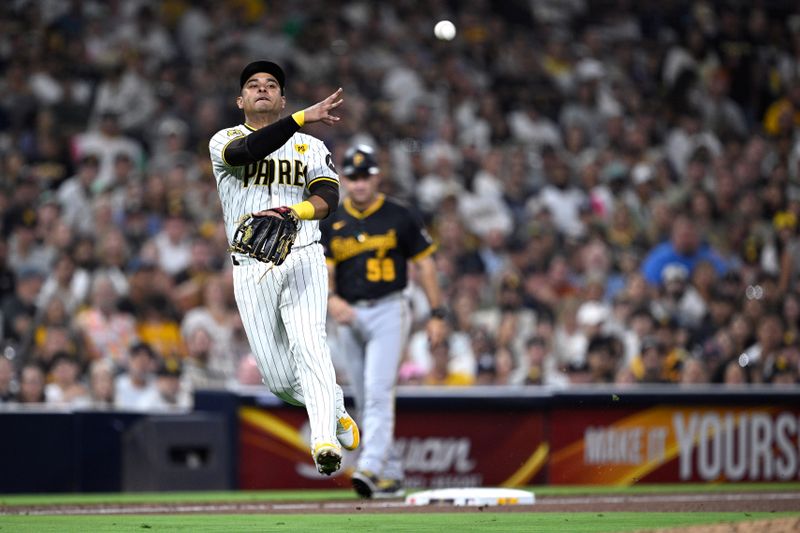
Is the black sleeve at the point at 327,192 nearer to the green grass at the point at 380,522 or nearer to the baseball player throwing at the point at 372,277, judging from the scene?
the green grass at the point at 380,522

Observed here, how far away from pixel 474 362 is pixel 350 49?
5.78 meters

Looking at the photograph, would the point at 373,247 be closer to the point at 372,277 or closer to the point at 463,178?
the point at 372,277

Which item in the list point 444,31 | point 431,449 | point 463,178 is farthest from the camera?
point 444,31

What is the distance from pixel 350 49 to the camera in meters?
17.3

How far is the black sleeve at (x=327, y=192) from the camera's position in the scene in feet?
22.8

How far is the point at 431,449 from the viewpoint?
11.4m

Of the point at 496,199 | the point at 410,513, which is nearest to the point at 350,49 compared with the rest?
the point at 496,199

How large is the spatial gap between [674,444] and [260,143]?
626cm

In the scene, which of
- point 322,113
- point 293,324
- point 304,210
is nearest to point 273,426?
point 293,324

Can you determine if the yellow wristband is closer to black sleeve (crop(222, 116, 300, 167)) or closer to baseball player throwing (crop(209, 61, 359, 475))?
baseball player throwing (crop(209, 61, 359, 475))

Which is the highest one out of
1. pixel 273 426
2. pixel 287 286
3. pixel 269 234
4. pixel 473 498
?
pixel 269 234

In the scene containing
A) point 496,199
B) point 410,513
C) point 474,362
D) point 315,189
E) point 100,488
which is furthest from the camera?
point 496,199

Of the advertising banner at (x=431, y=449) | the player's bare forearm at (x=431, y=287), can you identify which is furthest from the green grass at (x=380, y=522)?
the advertising banner at (x=431, y=449)

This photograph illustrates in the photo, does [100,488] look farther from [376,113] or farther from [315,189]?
[376,113]
